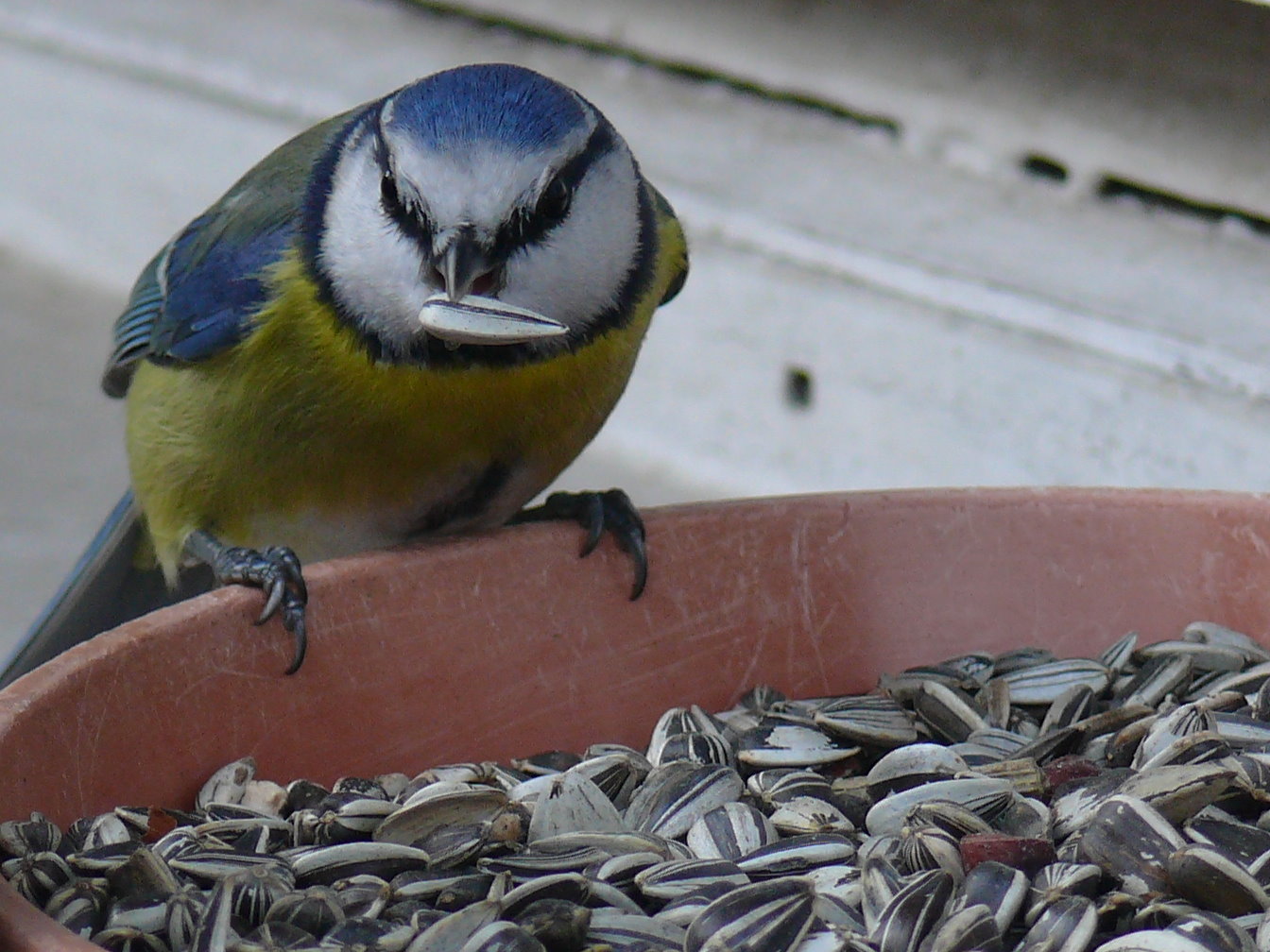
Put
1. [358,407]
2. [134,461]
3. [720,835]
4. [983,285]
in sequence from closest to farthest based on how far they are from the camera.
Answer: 1. [720,835]
2. [358,407]
3. [134,461]
4. [983,285]

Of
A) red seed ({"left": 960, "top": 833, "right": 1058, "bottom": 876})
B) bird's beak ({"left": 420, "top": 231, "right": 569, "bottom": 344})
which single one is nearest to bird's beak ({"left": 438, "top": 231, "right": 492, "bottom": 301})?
bird's beak ({"left": 420, "top": 231, "right": 569, "bottom": 344})

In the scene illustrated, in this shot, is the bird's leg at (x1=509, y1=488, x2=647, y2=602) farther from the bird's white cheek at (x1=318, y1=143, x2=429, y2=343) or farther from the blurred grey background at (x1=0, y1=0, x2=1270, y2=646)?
the blurred grey background at (x1=0, y1=0, x2=1270, y2=646)

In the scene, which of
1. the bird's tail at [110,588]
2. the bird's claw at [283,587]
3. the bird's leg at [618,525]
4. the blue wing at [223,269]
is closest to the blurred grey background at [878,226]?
the bird's tail at [110,588]

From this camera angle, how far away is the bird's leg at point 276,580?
1322 mm

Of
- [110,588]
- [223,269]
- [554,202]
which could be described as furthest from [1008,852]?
[110,588]

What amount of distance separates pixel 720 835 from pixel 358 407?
22.2 inches

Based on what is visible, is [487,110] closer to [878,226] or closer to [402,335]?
[402,335]

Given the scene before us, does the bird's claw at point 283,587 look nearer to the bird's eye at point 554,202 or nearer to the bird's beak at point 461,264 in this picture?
the bird's beak at point 461,264

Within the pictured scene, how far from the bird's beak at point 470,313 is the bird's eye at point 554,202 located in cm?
8

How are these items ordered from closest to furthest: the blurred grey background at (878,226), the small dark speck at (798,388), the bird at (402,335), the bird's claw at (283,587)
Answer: the bird's claw at (283,587) → the bird at (402,335) → the blurred grey background at (878,226) → the small dark speck at (798,388)

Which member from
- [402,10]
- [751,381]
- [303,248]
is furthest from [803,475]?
[303,248]

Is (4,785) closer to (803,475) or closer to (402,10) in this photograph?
(803,475)

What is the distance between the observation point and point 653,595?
1.48 m

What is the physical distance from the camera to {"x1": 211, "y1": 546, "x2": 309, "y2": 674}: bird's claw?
132 cm
